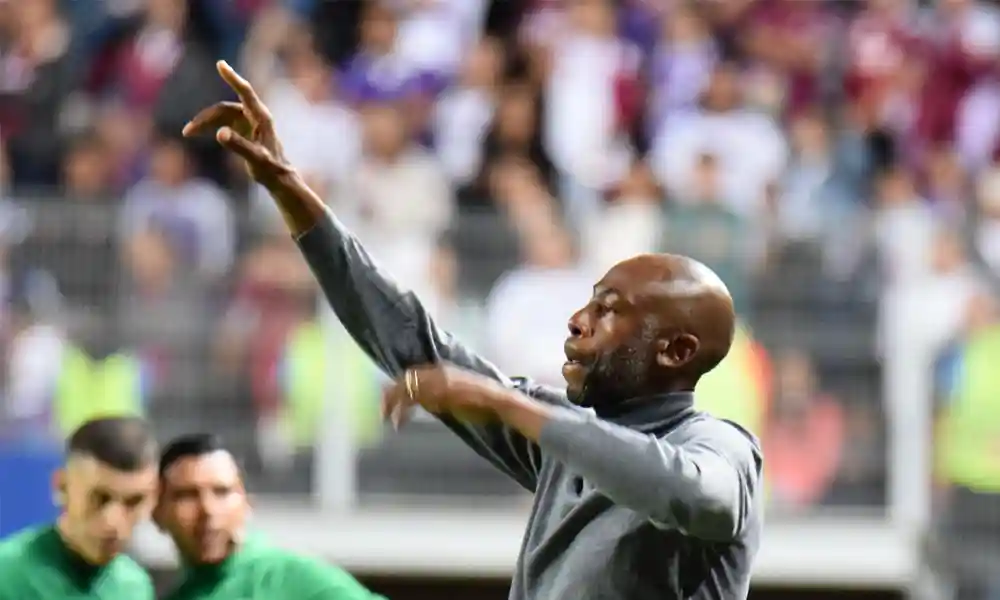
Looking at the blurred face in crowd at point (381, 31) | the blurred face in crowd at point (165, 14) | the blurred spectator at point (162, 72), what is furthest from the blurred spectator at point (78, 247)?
the blurred face in crowd at point (381, 31)

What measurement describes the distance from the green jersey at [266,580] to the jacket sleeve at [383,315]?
2.30 feet

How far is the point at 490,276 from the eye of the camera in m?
8.53

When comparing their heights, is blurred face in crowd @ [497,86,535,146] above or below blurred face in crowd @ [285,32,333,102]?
below

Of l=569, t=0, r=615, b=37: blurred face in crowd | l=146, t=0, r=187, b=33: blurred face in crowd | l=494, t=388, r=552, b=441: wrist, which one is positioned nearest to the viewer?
l=494, t=388, r=552, b=441: wrist

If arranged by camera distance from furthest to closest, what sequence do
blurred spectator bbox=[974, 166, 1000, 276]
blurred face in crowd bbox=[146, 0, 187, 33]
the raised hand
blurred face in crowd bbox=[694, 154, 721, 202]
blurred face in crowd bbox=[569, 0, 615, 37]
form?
blurred face in crowd bbox=[146, 0, 187, 33] → blurred face in crowd bbox=[569, 0, 615, 37] → blurred spectator bbox=[974, 166, 1000, 276] → blurred face in crowd bbox=[694, 154, 721, 202] → the raised hand

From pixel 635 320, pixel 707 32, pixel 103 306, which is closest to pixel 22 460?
pixel 103 306

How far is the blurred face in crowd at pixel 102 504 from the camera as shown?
14.3 feet

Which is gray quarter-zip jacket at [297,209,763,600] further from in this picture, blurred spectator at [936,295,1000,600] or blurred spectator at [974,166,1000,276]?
blurred spectator at [974,166,1000,276]

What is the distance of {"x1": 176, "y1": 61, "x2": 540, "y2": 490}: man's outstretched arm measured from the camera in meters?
3.68

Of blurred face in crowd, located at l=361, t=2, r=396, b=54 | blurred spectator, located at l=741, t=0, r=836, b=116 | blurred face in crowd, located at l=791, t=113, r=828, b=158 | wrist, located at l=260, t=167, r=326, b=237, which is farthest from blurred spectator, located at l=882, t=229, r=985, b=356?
wrist, located at l=260, t=167, r=326, b=237

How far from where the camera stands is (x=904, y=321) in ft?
28.3

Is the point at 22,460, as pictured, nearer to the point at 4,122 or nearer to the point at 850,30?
the point at 4,122

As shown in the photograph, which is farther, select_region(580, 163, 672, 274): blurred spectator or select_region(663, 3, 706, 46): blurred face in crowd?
select_region(663, 3, 706, 46): blurred face in crowd

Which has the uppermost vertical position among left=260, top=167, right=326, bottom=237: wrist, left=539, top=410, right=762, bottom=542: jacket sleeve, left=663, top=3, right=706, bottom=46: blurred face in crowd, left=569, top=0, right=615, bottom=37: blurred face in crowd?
left=663, top=3, right=706, bottom=46: blurred face in crowd
